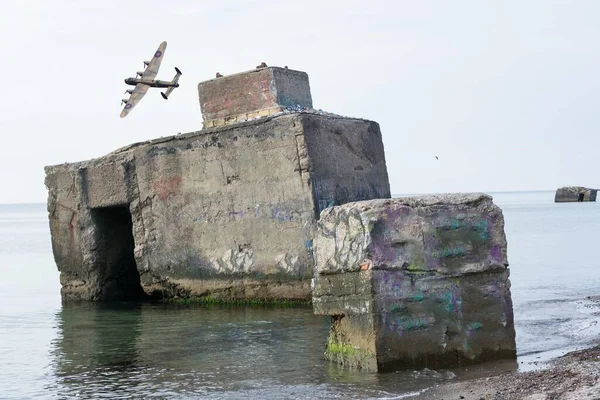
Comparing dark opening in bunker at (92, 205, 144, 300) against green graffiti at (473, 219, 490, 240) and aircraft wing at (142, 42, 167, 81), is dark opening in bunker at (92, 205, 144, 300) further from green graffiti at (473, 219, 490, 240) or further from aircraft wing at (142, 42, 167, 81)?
aircraft wing at (142, 42, 167, 81)

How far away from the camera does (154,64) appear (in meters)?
25.1

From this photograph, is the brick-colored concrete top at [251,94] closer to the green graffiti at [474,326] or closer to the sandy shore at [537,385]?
→ the green graffiti at [474,326]

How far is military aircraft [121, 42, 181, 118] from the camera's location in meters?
24.6

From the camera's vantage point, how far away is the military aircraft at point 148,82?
24630mm

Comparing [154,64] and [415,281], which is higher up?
[154,64]

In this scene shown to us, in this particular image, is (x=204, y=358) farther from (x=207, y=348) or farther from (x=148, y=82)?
(x=148, y=82)

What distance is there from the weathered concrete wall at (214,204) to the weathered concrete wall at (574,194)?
206 ft

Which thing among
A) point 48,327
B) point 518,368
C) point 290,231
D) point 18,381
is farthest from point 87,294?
point 518,368

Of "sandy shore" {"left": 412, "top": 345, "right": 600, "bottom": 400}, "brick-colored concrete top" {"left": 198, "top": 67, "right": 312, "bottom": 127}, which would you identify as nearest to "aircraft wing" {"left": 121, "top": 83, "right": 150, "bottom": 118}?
→ "brick-colored concrete top" {"left": 198, "top": 67, "right": 312, "bottom": 127}

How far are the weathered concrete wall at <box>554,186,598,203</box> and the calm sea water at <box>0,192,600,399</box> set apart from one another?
5975 cm

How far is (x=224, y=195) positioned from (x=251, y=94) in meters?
1.34

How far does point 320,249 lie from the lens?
7.54m

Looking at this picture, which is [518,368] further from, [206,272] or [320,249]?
[206,272]

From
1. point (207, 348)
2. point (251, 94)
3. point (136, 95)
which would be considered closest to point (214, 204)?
point (251, 94)
